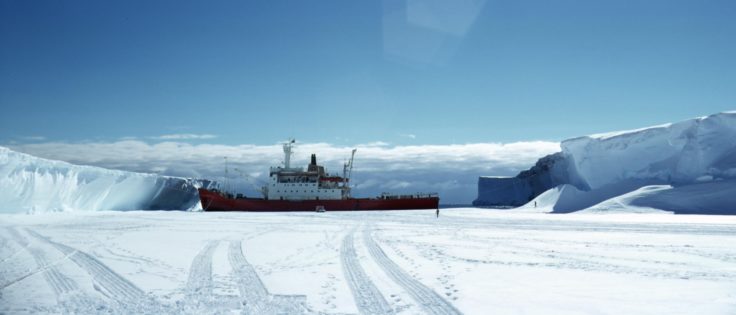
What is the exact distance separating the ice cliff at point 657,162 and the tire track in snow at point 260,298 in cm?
3035

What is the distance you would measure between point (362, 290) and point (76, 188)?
5057 cm

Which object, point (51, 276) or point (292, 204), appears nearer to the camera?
point (51, 276)

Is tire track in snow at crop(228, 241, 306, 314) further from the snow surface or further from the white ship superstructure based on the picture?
the white ship superstructure

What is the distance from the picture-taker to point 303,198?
1988 inches

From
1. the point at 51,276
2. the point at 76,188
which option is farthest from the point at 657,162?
the point at 76,188

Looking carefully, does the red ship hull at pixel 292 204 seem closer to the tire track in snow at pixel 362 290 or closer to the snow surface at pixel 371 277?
the snow surface at pixel 371 277

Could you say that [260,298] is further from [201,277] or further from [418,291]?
[418,291]

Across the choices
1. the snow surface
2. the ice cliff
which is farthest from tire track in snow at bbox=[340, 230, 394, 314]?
the ice cliff

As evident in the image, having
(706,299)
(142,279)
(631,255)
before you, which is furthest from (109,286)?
(631,255)

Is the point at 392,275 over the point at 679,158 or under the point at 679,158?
under

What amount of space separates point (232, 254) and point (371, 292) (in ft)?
17.1

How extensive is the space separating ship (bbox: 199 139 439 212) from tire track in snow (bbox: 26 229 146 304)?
37902 millimetres

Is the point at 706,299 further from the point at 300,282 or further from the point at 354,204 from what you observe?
the point at 354,204

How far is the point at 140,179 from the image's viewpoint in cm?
5478
